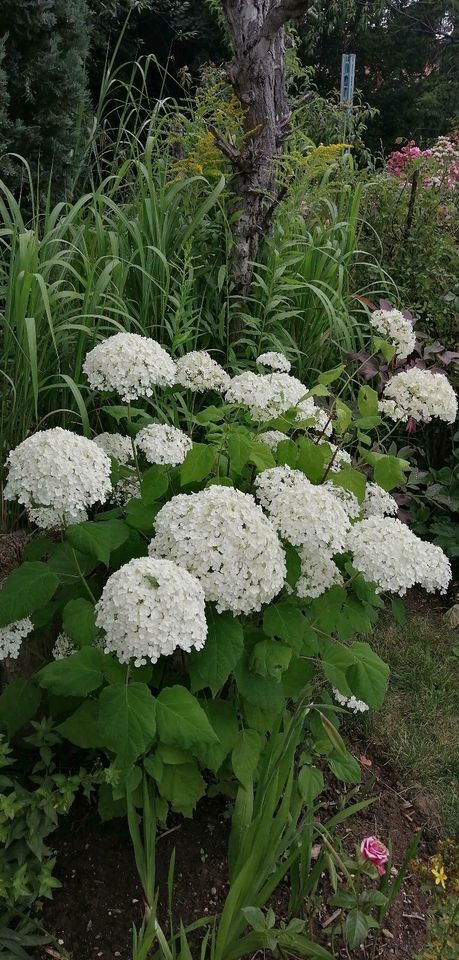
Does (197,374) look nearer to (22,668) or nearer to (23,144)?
(22,668)

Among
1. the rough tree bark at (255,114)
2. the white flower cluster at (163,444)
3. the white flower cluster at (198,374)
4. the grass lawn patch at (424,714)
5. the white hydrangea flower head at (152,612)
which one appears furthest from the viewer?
the rough tree bark at (255,114)

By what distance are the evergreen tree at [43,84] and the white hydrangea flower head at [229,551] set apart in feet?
9.53

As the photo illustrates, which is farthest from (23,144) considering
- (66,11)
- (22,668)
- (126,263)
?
(22,668)

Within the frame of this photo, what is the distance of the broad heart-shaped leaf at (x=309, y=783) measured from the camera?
5.61 ft

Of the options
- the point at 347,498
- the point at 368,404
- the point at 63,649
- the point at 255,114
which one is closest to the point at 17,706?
the point at 63,649

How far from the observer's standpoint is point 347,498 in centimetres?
175

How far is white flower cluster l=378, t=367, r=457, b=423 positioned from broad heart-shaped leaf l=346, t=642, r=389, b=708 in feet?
2.49

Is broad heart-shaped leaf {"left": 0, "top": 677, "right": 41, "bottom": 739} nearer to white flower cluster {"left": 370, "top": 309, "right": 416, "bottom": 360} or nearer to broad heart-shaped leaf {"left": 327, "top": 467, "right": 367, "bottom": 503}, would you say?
broad heart-shaped leaf {"left": 327, "top": 467, "right": 367, "bottom": 503}

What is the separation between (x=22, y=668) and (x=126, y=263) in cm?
143

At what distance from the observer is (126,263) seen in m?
2.57

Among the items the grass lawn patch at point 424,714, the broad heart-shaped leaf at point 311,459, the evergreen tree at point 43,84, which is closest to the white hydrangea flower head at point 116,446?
the broad heart-shaped leaf at point 311,459

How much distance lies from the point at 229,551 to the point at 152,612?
218 mm

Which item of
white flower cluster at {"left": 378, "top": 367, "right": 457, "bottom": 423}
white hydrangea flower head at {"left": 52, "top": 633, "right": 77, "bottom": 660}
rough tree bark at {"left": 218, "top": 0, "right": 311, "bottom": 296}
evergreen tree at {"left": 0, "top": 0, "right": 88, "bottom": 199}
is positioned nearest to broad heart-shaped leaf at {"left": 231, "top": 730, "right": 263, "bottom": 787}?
white hydrangea flower head at {"left": 52, "top": 633, "right": 77, "bottom": 660}

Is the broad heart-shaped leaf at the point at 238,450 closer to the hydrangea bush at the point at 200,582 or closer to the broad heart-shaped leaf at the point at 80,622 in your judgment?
the hydrangea bush at the point at 200,582
